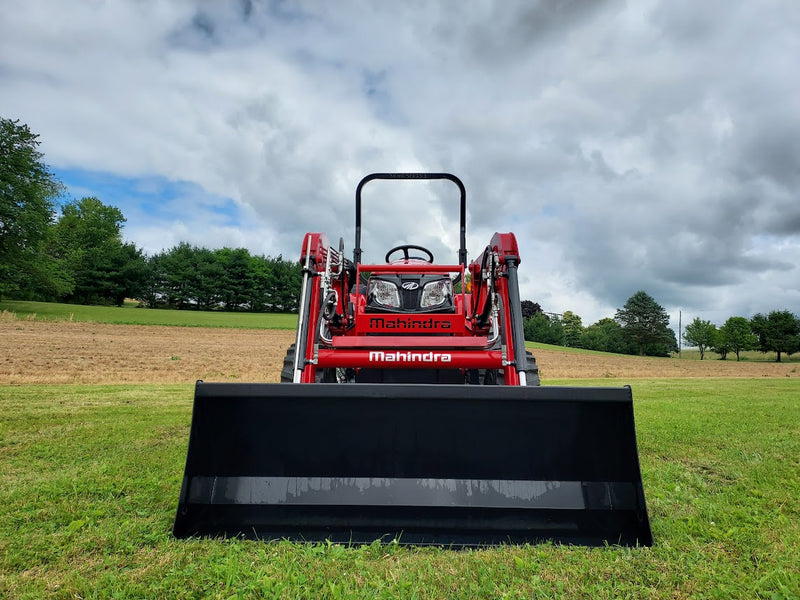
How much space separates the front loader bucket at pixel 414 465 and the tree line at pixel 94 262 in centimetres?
3923

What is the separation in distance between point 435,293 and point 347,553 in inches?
141

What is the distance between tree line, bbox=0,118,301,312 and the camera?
34.3 m

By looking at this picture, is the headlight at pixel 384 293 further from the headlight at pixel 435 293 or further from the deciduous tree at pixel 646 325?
the deciduous tree at pixel 646 325

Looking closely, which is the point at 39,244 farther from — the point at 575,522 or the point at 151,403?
the point at 575,522

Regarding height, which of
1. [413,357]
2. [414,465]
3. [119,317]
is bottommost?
[414,465]

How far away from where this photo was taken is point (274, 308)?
6600 cm

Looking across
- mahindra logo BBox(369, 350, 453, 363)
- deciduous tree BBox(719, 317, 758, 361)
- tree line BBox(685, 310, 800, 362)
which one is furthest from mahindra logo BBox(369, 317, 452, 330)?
deciduous tree BBox(719, 317, 758, 361)

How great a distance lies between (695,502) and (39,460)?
17.1 ft

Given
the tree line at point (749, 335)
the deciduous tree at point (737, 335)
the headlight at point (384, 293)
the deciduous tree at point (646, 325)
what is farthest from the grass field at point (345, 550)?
the deciduous tree at point (737, 335)

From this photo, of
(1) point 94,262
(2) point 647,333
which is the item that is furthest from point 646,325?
(1) point 94,262

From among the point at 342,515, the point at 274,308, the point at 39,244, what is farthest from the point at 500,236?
the point at 274,308

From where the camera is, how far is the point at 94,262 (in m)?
53.7

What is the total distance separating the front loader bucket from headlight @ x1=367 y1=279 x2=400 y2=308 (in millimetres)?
2802

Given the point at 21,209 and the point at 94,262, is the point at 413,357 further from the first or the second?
the point at 94,262
